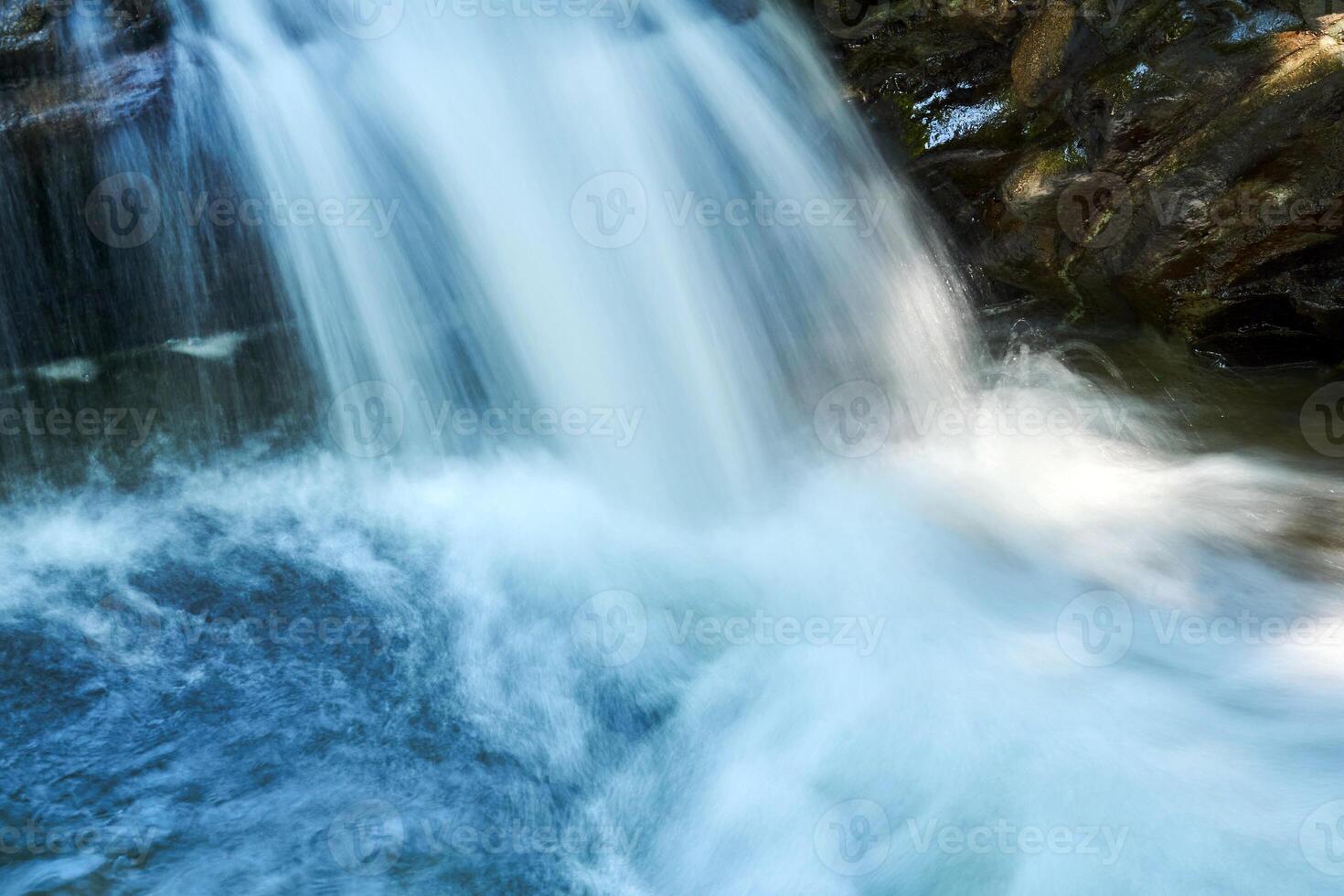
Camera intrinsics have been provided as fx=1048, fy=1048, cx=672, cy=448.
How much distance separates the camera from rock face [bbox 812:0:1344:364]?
5.60 metres

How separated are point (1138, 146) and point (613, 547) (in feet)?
12.3

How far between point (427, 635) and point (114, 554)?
1.87m

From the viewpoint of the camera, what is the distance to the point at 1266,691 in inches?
179

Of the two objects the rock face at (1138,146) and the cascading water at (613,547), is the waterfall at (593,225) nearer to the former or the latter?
the cascading water at (613,547)

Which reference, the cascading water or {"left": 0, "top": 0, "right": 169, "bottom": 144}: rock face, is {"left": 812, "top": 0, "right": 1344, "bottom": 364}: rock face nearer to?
the cascading water

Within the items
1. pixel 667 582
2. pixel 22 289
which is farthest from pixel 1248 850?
Result: pixel 22 289

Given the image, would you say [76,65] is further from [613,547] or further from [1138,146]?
[1138,146]

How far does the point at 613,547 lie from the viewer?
5.83m

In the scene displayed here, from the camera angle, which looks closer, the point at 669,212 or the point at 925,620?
the point at 925,620

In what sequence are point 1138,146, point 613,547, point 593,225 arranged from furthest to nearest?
point 593,225 < point 1138,146 < point 613,547

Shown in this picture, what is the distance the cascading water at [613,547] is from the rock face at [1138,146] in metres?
0.44

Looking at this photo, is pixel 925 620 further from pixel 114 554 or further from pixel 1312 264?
pixel 114 554

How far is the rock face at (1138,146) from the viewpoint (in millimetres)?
5602

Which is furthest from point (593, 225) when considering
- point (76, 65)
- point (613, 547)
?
point (76, 65)
